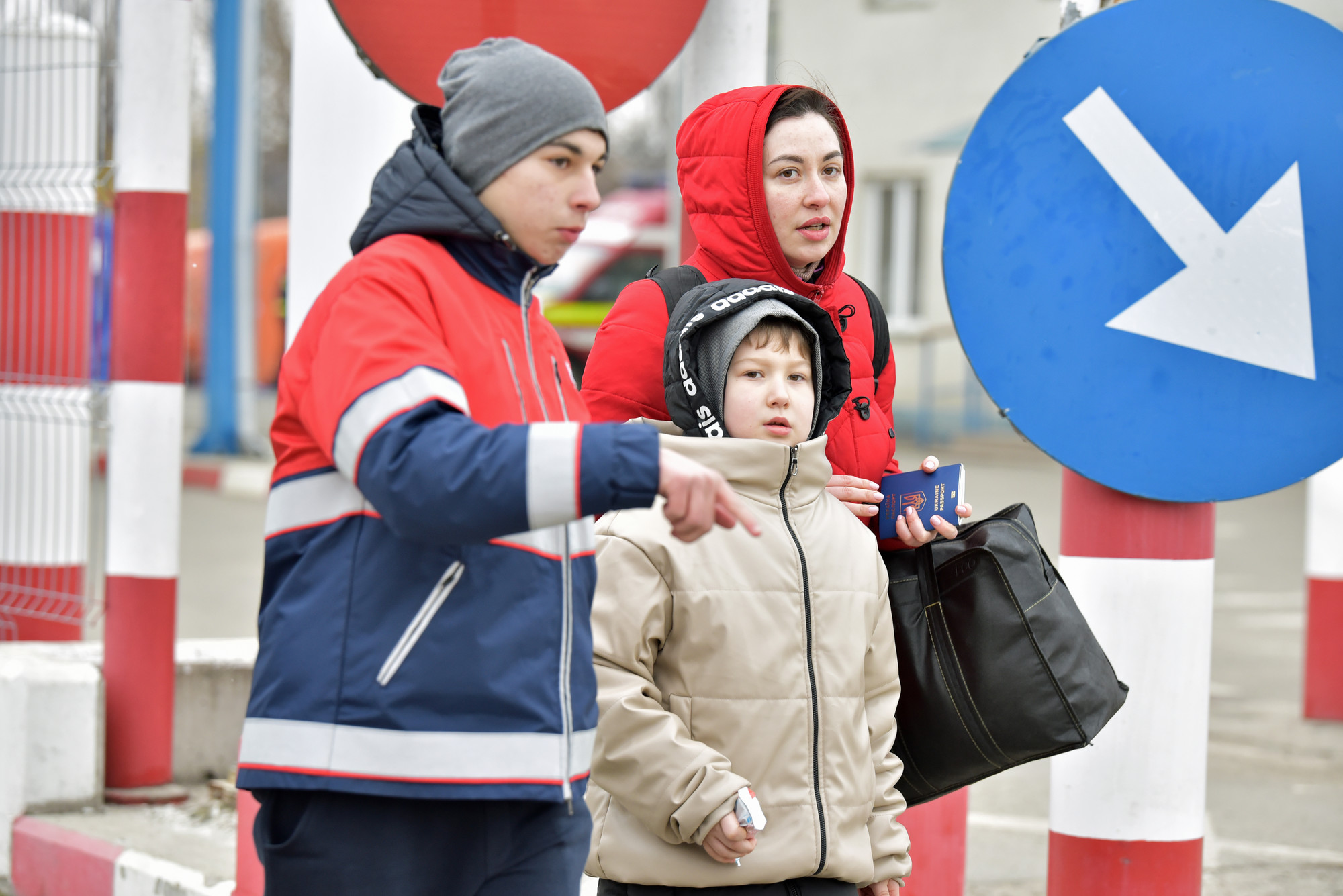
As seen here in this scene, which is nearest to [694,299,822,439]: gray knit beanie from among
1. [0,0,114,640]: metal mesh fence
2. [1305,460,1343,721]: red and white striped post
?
[0,0,114,640]: metal mesh fence

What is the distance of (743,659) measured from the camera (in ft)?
7.48

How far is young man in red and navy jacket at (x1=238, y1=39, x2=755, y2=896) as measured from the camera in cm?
167

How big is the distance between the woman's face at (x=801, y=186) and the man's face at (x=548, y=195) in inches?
31.2

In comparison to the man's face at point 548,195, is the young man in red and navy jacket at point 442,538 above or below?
below

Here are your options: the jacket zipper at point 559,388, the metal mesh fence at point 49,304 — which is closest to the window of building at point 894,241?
the metal mesh fence at point 49,304

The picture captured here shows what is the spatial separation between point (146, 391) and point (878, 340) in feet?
7.62

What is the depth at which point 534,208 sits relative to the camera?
1869mm

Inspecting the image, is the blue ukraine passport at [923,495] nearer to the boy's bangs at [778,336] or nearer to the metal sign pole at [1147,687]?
the boy's bangs at [778,336]

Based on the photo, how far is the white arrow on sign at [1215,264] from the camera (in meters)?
2.78

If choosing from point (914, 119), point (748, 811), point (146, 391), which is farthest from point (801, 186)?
point (914, 119)

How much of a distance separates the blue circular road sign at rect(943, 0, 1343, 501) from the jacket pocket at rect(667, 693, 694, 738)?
2.92 feet

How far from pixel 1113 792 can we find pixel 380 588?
5.75 feet

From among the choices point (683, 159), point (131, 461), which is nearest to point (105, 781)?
point (131, 461)

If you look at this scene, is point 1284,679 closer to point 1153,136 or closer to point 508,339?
point 1153,136
